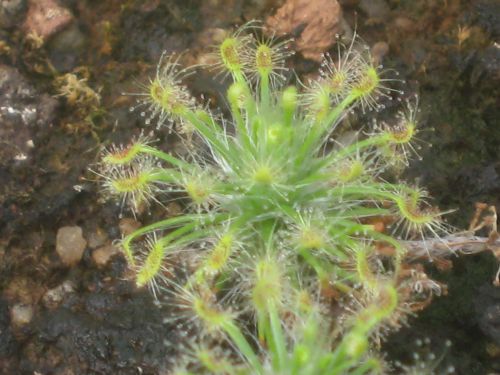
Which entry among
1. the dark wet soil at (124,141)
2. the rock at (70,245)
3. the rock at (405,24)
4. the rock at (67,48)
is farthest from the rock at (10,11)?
the rock at (405,24)

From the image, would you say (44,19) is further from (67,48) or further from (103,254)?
(103,254)

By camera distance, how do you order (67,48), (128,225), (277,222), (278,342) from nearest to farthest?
(278,342)
(277,222)
(128,225)
(67,48)

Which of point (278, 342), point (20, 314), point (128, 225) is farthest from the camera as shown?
point (128, 225)

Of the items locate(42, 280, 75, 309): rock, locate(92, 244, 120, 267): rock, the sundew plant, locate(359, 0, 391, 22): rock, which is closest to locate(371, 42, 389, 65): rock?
locate(359, 0, 391, 22): rock

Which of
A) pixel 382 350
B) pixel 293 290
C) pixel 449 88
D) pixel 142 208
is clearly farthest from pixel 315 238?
pixel 449 88

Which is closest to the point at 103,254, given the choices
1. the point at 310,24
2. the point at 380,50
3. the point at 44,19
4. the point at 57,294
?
the point at 57,294
